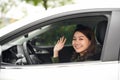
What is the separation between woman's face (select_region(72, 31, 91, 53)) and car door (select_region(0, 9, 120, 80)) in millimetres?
290

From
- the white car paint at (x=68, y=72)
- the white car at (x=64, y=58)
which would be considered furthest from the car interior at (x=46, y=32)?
the white car paint at (x=68, y=72)

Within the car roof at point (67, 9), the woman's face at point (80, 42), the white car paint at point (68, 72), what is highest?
the car roof at point (67, 9)

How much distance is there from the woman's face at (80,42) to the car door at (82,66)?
29cm

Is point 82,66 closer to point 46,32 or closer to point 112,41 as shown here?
point 112,41

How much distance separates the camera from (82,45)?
123 inches

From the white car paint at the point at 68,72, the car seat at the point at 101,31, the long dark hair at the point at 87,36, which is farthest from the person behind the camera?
the long dark hair at the point at 87,36

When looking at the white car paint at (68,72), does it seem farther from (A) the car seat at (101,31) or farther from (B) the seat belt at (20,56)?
(A) the car seat at (101,31)

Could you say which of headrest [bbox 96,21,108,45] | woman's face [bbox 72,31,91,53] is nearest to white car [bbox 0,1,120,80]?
headrest [bbox 96,21,108,45]

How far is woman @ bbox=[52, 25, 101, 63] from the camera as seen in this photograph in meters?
2.92

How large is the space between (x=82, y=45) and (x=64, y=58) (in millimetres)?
223

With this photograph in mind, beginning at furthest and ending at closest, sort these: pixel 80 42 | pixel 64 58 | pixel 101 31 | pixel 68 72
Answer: pixel 80 42, pixel 64 58, pixel 101 31, pixel 68 72

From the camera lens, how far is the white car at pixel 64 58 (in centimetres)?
268

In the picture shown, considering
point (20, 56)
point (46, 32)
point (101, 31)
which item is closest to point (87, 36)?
point (101, 31)

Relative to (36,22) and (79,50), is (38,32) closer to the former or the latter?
(36,22)
